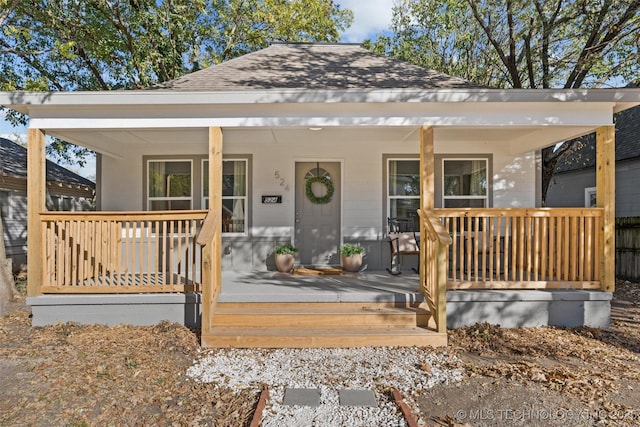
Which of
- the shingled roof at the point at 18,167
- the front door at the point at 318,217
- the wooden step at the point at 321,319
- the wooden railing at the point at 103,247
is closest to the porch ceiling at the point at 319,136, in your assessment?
the front door at the point at 318,217

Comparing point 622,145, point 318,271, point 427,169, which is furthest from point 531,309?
point 622,145

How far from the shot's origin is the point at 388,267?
6535 millimetres

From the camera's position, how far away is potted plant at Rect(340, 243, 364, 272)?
20.1ft

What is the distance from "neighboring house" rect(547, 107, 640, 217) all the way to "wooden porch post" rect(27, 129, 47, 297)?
12175 millimetres

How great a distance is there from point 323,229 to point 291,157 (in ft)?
4.81

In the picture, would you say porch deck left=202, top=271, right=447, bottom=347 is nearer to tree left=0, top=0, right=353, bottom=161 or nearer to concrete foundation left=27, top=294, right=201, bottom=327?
concrete foundation left=27, top=294, right=201, bottom=327

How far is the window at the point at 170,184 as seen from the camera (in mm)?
6707

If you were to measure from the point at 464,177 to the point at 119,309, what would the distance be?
5.97m

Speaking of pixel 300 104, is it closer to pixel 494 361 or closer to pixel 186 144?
pixel 186 144

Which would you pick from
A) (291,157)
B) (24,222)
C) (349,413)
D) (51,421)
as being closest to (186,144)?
(291,157)

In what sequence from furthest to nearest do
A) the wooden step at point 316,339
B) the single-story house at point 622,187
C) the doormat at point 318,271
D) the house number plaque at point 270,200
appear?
1. the single-story house at point 622,187
2. the house number plaque at point 270,200
3. the doormat at point 318,271
4. the wooden step at point 316,339

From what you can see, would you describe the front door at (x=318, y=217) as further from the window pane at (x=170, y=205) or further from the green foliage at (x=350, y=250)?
the window pane at (x=170, y=205)

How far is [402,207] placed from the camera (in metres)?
6.72

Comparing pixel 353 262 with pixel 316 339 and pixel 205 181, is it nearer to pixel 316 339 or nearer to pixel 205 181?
pixel 316 339
